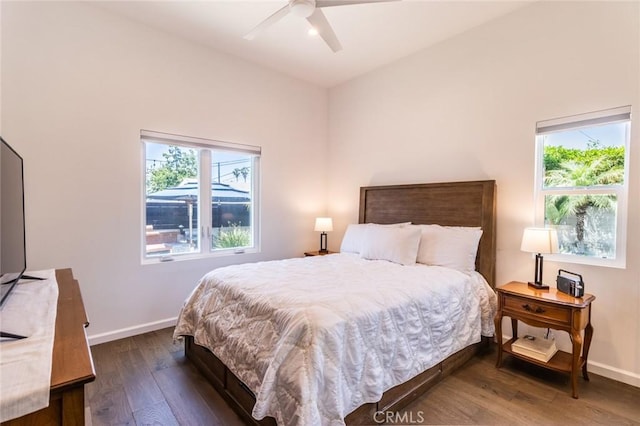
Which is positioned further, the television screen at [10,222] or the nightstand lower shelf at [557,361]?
the nightstand lower shelf at [557,361]

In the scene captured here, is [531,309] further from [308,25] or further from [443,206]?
[308,25]

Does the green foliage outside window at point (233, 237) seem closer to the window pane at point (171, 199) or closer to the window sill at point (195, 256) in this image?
the window sill at point (195, 256)

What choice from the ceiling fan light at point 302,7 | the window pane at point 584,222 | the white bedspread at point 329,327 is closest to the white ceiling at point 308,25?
the ceiling fan light at point 302,7

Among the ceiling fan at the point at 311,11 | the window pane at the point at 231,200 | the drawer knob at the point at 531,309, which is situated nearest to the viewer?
the ceiling fan at the point at 311,11

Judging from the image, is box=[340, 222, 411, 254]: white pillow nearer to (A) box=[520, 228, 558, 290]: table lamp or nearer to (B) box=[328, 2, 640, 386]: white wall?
(B) box=[328, 2, 640, 386]: white wall

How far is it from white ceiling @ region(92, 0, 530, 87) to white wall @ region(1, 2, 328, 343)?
22 centimetres

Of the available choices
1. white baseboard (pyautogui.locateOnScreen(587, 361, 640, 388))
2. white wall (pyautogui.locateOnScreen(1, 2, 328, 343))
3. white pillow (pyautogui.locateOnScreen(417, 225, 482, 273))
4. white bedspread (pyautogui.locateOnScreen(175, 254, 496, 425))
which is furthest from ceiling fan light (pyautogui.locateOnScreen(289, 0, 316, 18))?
white baseboard (pyautogui.locateOnScreen(587, 361, 640, 388))

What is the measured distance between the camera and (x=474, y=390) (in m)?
2.15

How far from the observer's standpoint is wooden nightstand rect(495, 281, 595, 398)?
6.78 feet

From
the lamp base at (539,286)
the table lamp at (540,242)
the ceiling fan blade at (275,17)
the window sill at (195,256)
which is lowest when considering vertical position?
the lamp base at (539,286)

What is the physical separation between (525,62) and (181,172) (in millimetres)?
3571

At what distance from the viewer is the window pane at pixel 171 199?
3.18 meters

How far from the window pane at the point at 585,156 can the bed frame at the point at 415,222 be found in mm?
508

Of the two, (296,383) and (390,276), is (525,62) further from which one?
(296,383)
